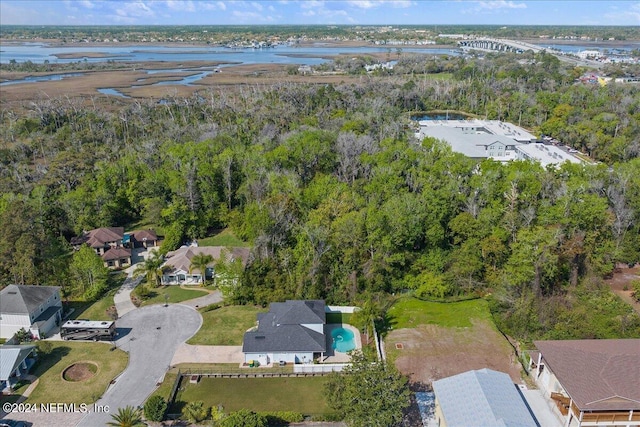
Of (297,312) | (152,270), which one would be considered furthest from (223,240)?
(297,312)

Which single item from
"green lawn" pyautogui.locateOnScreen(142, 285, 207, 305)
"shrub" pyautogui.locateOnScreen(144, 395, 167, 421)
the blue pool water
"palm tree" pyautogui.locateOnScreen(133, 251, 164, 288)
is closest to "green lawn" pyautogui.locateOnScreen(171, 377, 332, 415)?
"shrub" pyautogui.locateOnScreen(144, 395, 167, 421)

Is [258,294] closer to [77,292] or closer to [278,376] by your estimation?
[278,376]

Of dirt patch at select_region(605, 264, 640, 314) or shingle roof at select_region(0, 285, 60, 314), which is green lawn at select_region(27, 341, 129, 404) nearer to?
shingle roof at select_region(0, 285, 60, 314)

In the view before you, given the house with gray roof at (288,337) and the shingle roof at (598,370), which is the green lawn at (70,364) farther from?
the shingle roof at (598,370)

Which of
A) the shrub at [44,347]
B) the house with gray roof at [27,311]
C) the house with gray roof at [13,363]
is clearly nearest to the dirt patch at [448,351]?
the shrub at [44,347]

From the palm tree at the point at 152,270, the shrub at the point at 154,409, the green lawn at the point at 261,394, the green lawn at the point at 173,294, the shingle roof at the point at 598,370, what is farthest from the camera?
the palm tree at the point at 152,270
